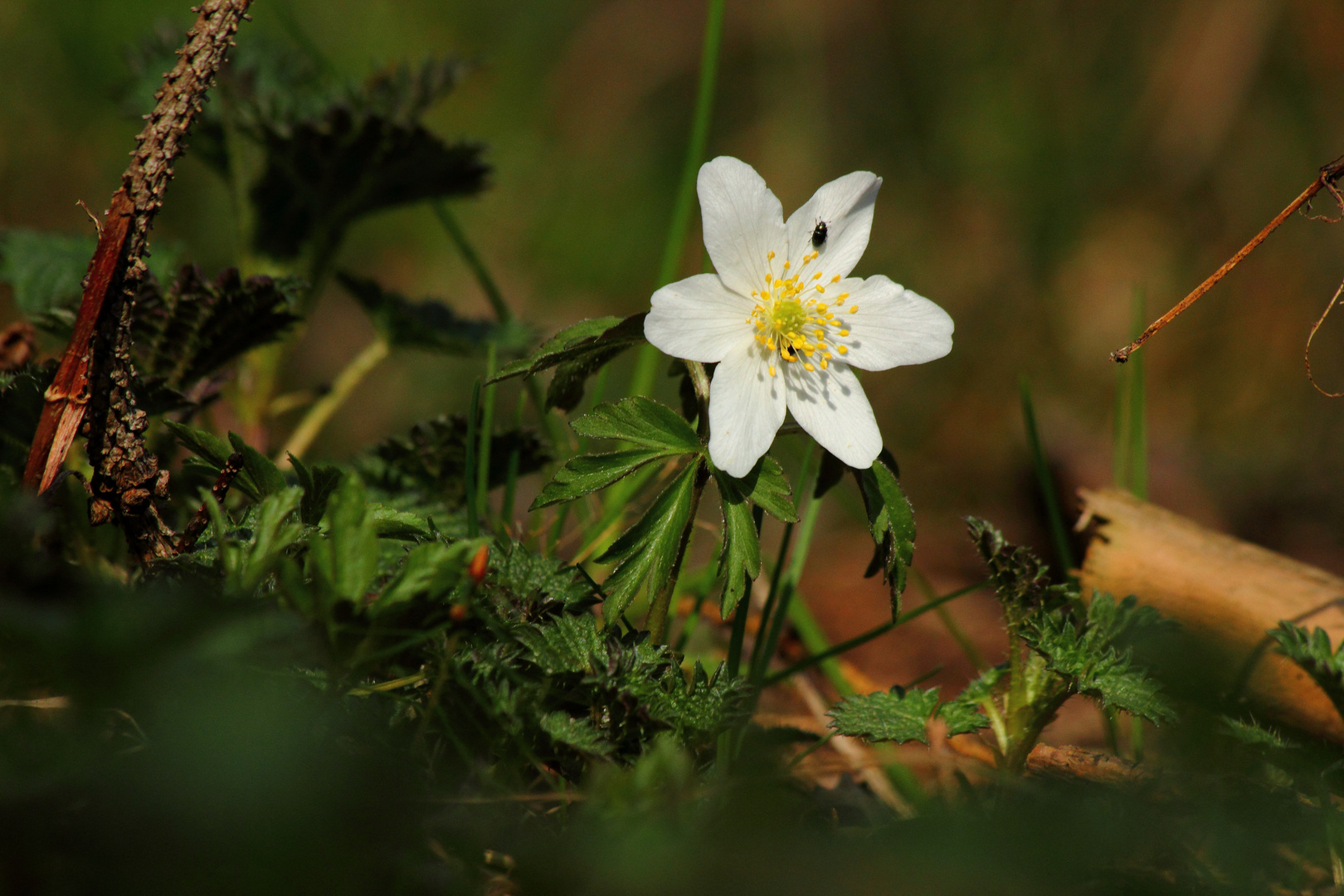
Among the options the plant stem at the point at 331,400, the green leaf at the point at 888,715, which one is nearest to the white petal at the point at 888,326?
the green leaf at the point at 888,715

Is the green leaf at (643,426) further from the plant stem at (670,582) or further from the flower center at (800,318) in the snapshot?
the flower center at (800,318)

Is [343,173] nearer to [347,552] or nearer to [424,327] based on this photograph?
[424,327]

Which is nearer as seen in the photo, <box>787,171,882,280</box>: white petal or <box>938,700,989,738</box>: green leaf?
<box>938,700,989,738</box>: green leaf

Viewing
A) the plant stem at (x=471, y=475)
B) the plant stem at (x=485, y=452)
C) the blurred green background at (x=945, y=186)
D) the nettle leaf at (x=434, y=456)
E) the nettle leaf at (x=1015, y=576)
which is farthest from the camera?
the blurred green background at (x=945, y=186)

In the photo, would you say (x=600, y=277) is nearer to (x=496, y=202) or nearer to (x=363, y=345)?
(x=496, y=202)

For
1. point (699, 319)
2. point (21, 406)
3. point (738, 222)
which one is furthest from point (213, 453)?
point (738, 222)

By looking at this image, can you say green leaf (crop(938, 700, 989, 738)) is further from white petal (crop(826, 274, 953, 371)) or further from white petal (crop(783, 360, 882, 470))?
white petal (crop(826, 274, 953, 371))

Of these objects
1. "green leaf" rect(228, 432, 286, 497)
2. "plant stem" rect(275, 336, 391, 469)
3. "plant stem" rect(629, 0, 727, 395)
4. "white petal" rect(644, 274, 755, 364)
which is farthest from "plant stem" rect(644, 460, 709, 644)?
"plant stem" rect(275, 336, 391, 469)
